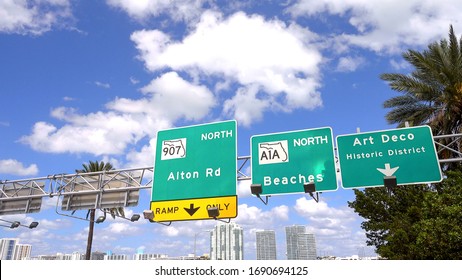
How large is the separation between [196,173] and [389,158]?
20.4 ft

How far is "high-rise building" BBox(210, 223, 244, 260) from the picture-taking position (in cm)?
17100

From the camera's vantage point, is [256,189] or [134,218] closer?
[256,189]

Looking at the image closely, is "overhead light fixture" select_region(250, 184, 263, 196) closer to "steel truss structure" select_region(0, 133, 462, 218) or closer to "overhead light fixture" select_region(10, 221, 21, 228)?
"steel truss structure" select_region(0, 133, 462, 218)

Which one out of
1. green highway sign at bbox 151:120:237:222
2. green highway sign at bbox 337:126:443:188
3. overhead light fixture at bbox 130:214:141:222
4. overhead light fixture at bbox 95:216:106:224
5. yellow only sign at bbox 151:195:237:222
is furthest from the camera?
overhead light fixture at bbox 95:216:106:224

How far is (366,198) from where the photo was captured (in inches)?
1011

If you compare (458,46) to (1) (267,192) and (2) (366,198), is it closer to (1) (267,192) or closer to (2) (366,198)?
(2) (366,198)

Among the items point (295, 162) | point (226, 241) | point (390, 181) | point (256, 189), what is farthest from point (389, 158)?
point (226, 241)

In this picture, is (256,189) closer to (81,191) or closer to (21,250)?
(81,191)

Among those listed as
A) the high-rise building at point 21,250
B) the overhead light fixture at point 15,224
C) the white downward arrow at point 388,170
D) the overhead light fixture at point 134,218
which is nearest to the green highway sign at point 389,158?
the white downward arrow at point 388,170

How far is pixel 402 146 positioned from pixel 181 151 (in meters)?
7.29

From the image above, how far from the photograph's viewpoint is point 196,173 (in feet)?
41.9

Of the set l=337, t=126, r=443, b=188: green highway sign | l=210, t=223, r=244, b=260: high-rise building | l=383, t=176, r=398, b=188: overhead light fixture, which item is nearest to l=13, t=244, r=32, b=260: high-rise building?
l=210, t=223, r=244, b=260: high-rise building

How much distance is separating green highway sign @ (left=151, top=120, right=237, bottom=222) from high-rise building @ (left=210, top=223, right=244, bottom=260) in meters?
160
